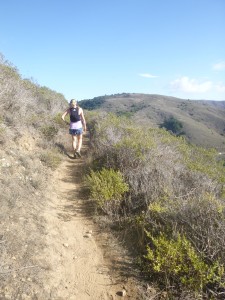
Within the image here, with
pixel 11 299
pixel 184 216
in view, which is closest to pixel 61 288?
pixel 11 299

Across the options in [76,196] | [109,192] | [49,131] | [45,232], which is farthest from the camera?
[49,131]

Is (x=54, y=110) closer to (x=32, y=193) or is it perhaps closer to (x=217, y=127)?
(x=32, y=193)

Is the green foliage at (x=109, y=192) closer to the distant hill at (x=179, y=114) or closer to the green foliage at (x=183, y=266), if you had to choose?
the green foliage at (x=183, y=266)

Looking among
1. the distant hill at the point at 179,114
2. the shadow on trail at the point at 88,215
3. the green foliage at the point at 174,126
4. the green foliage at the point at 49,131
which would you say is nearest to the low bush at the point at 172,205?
the shadow on trail at the point at 88,215

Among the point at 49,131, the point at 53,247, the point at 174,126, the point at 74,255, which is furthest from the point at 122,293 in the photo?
the point at 174,126

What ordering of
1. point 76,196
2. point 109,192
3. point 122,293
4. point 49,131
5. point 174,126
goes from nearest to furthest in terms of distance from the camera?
1. point 122,293
2. point 109,192
3. point 76,196
4. point 49,131
5. point 174,126

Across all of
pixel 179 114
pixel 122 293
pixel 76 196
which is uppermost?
pixel 179 114

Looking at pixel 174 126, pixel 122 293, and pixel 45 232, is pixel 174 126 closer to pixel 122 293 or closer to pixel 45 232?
pixel 45 232

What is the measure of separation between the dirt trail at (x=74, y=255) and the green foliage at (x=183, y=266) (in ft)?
2.13

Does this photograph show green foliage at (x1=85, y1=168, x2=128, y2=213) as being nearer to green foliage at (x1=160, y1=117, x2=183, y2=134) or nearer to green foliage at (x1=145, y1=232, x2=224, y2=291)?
green foliage at (x1=145, y1=232, x2=224, y2=291)

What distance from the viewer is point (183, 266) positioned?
341cm

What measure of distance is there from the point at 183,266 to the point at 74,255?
1.67m

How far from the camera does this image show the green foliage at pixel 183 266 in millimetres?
3139

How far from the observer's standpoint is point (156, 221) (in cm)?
447
